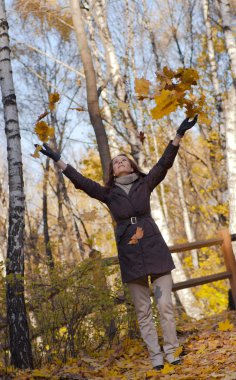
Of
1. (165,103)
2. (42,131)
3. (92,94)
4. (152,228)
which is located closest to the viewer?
(152,228)

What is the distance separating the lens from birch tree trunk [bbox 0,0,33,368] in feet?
18.4

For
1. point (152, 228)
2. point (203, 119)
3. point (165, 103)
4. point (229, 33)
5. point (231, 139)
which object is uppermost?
point (229, 33)

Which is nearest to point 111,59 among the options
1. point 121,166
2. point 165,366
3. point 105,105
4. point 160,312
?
point 105,105

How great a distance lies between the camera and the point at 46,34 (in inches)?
835

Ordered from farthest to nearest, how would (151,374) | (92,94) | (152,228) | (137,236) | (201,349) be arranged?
(92,94)
(201,349)
(152,228)
(137,236)
(151,374)

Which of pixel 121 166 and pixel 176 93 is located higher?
pixel 176 93

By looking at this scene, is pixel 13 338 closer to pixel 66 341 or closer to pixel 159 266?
pixel 66 341

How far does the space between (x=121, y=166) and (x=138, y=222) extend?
20.5 inches

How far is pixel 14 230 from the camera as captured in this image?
6055mm

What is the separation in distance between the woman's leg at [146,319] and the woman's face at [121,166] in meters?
0.93

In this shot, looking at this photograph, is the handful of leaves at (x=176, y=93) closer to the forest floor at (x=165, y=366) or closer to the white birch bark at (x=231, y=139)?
the forest floor at (x=165, y=366)

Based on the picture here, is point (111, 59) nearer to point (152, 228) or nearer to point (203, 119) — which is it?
point (203, 119)

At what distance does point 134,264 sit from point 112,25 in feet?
44.7

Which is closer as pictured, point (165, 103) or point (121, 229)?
point (121, 229)
